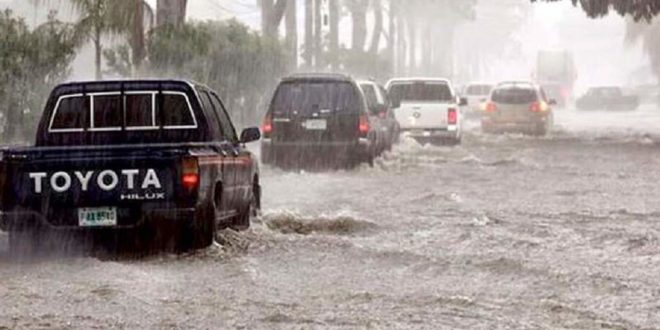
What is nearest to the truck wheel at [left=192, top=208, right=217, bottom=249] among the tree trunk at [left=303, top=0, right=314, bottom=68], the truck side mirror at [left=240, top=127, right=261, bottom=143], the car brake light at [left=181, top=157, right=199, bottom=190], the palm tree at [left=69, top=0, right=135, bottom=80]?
the car brake light at [left=181, top=157, right=199, bottom=190]

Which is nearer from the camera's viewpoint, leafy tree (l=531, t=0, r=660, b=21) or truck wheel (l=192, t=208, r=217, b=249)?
→ truck wheel (l=192, t=208, r=217, b=249)

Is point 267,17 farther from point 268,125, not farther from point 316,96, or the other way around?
point 316,96

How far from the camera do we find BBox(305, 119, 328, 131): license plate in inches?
968

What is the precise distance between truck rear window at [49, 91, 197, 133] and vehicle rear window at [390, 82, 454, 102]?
2043 cm

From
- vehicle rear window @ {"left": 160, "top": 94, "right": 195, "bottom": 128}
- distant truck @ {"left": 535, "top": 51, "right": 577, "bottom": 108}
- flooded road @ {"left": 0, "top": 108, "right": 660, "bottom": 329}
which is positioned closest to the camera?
flooded road @ {"left": 0, "top": 108, "right": 660, "bottom": 329}

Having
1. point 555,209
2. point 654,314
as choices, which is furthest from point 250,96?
point 654,314

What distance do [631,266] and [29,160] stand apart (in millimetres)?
5234

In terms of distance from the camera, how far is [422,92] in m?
34.4

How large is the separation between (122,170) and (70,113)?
63.0 inches

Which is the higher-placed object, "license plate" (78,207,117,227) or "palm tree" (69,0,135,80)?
"palm tree" (69,0,135,80)

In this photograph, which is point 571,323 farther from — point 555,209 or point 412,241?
point 555,209

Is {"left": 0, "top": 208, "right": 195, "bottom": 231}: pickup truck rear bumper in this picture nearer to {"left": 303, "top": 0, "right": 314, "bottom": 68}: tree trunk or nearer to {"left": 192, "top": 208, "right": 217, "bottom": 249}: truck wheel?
{"left": 192, "top": 208, "right": 217, "bottom": 249}: truck wheel

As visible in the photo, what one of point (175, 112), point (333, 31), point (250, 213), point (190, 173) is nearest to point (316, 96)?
point (250, 213)

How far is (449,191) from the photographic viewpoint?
21.3m
